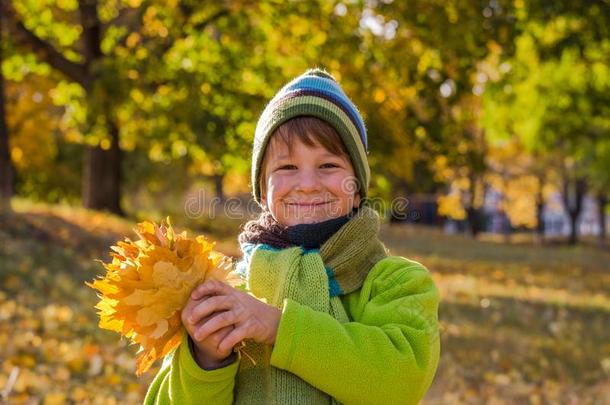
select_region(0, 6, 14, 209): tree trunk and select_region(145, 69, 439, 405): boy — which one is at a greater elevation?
select_region(0, 6, 14, 209): tree trunk

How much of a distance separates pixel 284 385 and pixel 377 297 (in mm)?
360

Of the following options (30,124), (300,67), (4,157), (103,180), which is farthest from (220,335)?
(30,124)

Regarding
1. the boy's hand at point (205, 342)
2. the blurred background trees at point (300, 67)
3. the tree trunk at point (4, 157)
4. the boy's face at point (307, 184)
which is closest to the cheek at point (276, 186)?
the boy's face at point (307, 184)

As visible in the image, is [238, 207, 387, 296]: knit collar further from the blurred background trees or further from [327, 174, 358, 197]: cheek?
the blurred background trees

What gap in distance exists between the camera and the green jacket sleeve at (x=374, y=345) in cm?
195

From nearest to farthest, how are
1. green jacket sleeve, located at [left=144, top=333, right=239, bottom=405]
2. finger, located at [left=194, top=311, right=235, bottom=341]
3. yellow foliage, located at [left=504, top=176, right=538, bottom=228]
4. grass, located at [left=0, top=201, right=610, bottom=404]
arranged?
finger, located at [left=194, top=311, right=235, bottom=341] → green jacket sleeve, located at [left=144, top=333, right=239, bottom=405] → grass, located at [left=0, top=201, right=610, bottom=404] → yellow foliage, located at [left=504, top=176, right=538, bottom=228]

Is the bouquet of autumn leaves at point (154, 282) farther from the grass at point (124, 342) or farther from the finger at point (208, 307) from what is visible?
the grass at point (124, 342)

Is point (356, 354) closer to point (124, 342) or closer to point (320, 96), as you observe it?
point (320, 96)

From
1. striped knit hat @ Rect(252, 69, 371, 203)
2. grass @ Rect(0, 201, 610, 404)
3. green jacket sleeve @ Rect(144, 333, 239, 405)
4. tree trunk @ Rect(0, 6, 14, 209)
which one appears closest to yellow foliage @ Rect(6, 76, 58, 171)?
tree trunk @ Rect(0, 6, 14, 209)

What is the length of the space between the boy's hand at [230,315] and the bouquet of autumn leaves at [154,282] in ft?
0.15

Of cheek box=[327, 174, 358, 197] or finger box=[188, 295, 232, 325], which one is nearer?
finger box=[188, 295, 232, 325]

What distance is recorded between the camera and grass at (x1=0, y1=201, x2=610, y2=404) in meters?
4.61

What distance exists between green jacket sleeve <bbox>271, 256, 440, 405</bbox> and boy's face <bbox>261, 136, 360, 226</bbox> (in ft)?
0.89

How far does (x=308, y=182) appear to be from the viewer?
88.4 inches
